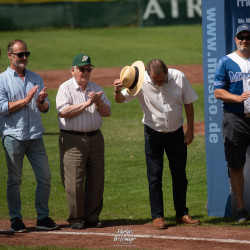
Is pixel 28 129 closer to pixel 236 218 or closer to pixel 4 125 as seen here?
pixel 4 125

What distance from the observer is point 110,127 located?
1616 centimetres

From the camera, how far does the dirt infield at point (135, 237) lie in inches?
290

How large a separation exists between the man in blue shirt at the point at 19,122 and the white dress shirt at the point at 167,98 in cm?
125

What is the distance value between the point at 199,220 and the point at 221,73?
1.88m

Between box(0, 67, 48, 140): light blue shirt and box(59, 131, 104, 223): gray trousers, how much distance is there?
17.9 inches

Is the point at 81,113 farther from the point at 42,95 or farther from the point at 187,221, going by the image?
the point at 187,221

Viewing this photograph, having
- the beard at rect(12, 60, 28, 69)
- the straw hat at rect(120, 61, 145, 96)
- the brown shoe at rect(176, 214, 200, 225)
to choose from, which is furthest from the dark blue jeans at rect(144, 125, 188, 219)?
the beard at rect(12, 60, 28, 69)

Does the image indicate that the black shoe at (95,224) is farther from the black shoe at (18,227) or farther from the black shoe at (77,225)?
the black shoe at (18,227)

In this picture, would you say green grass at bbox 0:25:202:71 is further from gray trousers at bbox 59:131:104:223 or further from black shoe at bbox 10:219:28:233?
black shoe at bbox 10:219:28:233

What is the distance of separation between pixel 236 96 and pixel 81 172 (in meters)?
2.08

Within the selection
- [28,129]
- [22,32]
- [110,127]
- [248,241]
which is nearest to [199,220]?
[248,241]

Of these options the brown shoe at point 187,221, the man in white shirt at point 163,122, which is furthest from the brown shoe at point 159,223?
the brown shoe at point 187,221

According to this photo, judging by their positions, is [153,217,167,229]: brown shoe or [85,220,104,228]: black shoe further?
[85,220,104,228]: black shoe

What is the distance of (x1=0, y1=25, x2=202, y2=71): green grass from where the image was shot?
93.9 feet
